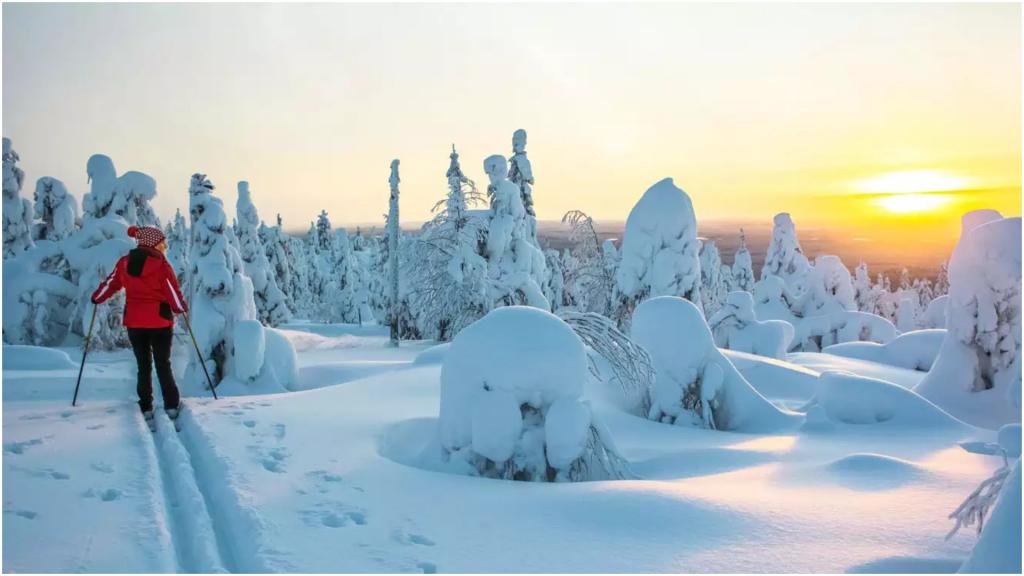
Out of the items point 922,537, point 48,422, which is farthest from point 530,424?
point 48,422

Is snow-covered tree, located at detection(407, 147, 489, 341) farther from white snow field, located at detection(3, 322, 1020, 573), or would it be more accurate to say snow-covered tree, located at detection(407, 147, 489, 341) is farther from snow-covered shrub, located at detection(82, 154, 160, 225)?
white snow field, located at detection(3, 322, 1020, 573)

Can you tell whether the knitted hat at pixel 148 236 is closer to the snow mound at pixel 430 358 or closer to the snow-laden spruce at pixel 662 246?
the snow mound at pixel 430 358

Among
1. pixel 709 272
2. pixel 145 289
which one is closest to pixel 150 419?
pixel 145 289

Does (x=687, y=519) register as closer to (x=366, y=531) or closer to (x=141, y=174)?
(x=366, y=531)

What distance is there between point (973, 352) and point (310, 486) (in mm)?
11920

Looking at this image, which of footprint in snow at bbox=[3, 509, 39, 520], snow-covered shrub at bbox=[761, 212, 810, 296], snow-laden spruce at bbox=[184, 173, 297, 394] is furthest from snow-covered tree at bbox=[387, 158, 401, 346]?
footprint in snow at bbox=[3, 509, 39, 520]

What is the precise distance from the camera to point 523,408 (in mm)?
5590

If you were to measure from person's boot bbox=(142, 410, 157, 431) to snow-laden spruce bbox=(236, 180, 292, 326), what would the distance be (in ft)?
76.0

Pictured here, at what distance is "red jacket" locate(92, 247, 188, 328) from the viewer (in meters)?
6.67

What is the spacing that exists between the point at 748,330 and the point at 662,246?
361 cm

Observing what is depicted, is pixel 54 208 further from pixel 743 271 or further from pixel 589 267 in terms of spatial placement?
pixel 743 271

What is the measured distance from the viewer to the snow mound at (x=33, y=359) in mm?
9344

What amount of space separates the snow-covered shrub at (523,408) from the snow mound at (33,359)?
732 cm

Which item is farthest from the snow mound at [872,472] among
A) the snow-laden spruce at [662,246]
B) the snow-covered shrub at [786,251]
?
the snow-covered shrub at [786,251]
